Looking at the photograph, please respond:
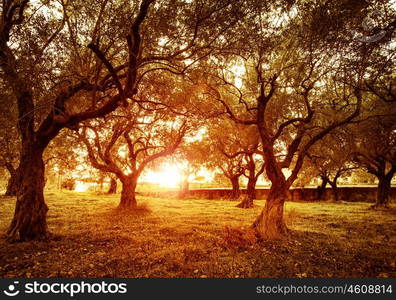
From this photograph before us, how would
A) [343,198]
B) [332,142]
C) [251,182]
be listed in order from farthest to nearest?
[343,198], [251,182], [332,142]

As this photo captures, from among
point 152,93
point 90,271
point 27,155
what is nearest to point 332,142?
point 152,93

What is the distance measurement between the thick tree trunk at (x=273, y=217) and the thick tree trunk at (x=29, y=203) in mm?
9416

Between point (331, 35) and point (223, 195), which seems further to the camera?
point (223, 195)

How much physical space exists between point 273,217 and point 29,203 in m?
10.5

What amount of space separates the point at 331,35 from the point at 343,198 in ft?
111

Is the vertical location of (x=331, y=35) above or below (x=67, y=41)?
above

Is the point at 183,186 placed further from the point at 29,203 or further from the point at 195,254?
the point at 195,254

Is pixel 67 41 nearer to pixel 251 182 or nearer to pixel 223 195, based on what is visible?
pixel 251 182

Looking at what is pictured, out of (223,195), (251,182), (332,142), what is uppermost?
(332,142)

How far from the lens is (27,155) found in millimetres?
9102

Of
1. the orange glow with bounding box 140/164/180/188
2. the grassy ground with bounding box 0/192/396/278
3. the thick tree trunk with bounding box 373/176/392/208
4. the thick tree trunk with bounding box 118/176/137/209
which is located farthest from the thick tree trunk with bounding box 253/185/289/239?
the thick tree trunk with bounding box 373/176/392/208

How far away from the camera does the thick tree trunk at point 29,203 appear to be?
8.89m

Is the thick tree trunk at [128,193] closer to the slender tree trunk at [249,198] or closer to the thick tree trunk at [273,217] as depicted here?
the slender tree trunk at [249,198]

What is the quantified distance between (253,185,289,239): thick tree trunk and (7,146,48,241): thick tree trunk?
9416mm
